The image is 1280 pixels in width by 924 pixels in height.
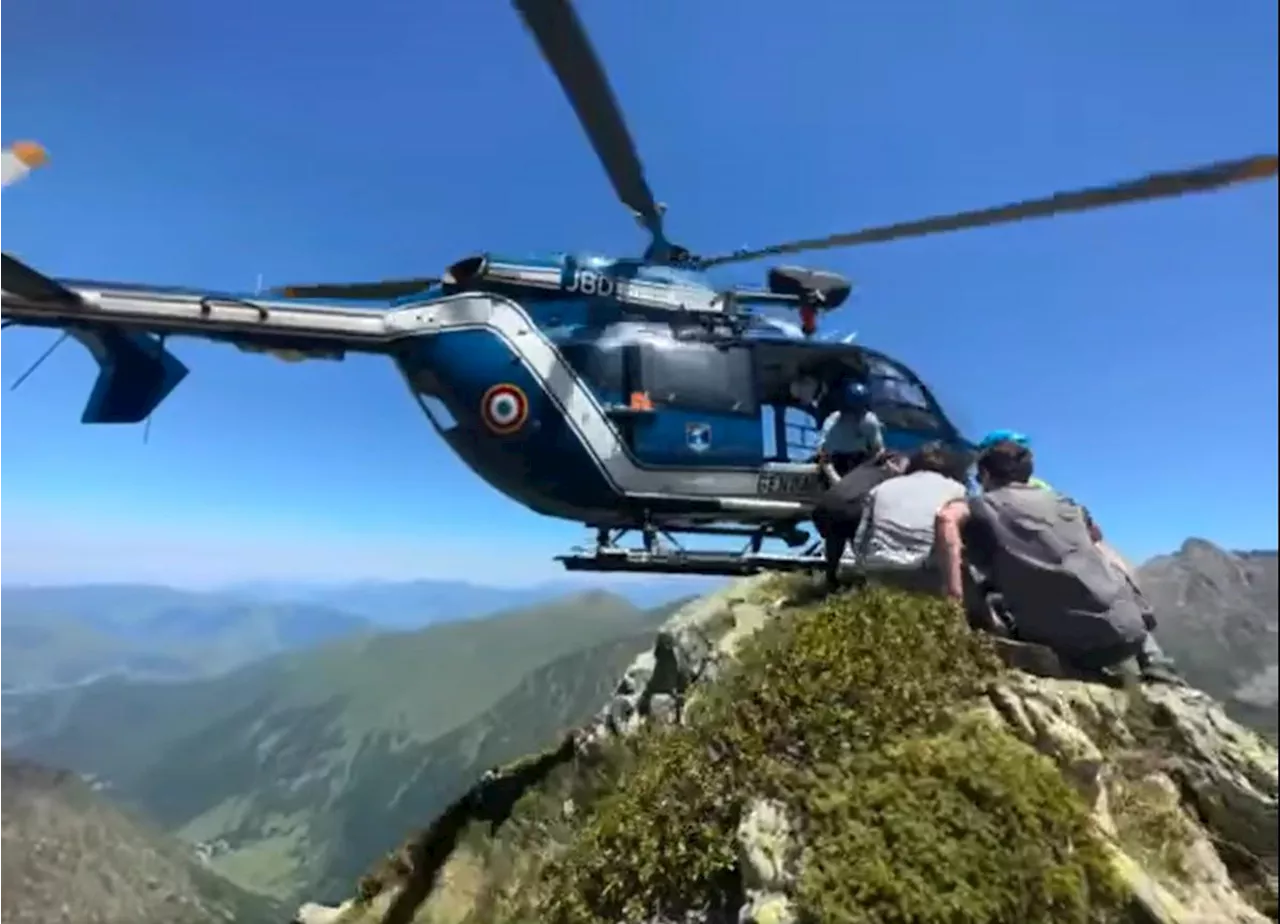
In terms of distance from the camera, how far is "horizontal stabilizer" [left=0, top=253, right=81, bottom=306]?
25.8 feet

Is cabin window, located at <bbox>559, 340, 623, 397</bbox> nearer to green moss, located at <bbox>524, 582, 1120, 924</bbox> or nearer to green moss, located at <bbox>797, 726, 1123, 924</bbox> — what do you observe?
green moss, located at <bbox>524, 582, 1120, 924</bbox>

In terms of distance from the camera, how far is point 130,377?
30.4 ft

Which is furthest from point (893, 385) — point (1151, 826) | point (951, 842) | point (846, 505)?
point (951, 842)

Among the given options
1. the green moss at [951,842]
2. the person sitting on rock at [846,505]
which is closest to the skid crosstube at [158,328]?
the person sitting on rock at [846,505]

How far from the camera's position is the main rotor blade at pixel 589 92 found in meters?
6.58

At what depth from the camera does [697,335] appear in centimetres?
1051

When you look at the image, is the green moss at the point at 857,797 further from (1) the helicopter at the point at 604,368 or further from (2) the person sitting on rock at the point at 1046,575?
(1) the helicopter at the point at 604,368

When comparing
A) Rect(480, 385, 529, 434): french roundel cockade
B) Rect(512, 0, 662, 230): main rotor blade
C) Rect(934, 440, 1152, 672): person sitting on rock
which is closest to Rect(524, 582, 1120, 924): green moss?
Rect(934, 440, 1152, 672): person sitting on rock

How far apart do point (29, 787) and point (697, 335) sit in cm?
764

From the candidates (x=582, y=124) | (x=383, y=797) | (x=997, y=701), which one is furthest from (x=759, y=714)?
(x=383, y=797)

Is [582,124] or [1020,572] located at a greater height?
[582,124]

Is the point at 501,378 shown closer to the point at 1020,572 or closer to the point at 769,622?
the point at 769,622

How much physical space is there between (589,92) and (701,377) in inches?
142

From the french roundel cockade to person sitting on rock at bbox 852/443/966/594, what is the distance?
423 centimetres
